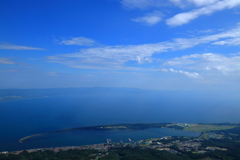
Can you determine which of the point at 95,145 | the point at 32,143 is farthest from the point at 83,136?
the point at 32,143

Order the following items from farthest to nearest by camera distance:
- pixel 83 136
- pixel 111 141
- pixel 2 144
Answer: pixel 83 136
pixel 111 141
pixel 2 144

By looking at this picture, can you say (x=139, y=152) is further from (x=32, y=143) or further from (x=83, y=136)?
(x=32, y=143)

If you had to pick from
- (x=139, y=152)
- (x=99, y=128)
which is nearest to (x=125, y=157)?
(x=139, y=152)

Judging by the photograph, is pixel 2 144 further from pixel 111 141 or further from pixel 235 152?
pixel 235 152

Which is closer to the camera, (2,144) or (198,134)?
(2,144)

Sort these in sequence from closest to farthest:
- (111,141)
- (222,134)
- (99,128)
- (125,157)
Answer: (125,157)
(111,141)
(222,134)
(99,128)

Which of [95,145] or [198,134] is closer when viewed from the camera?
[95,145]

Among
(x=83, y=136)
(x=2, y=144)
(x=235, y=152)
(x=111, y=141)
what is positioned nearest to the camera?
(x=235, y=152)

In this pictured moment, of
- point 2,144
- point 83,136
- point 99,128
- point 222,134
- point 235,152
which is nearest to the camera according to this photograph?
point 235,152
